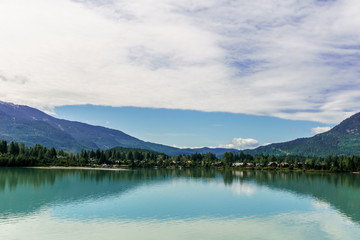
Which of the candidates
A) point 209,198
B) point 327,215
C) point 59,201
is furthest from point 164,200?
point 327,215

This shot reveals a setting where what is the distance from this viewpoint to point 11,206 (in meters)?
56.4

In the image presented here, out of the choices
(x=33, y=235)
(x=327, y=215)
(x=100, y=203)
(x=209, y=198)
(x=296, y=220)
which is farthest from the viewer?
(x=209, y=198)

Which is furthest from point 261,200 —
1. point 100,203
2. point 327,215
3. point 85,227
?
point 85,227

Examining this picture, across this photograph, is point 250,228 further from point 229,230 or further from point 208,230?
point 208,230

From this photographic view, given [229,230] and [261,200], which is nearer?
[229,230]

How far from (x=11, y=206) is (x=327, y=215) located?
187ft

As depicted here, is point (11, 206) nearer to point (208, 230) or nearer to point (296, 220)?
point (208, 230)

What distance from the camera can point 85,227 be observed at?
4303cm

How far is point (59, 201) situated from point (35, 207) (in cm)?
783

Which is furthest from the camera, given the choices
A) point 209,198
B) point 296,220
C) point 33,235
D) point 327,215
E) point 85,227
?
point 209,198

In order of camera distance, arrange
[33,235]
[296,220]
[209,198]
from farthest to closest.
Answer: [209,198] → [296,220] → [33,235]

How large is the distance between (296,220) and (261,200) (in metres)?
22.5

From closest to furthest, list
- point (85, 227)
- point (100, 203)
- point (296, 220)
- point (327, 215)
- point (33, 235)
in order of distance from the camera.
Answer: 1. point (33, 235)
2. point (85, 227)
3. point (296, 220)
4. point (327, 215)
5. point (100, 203)

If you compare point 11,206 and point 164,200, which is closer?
point 11,206
